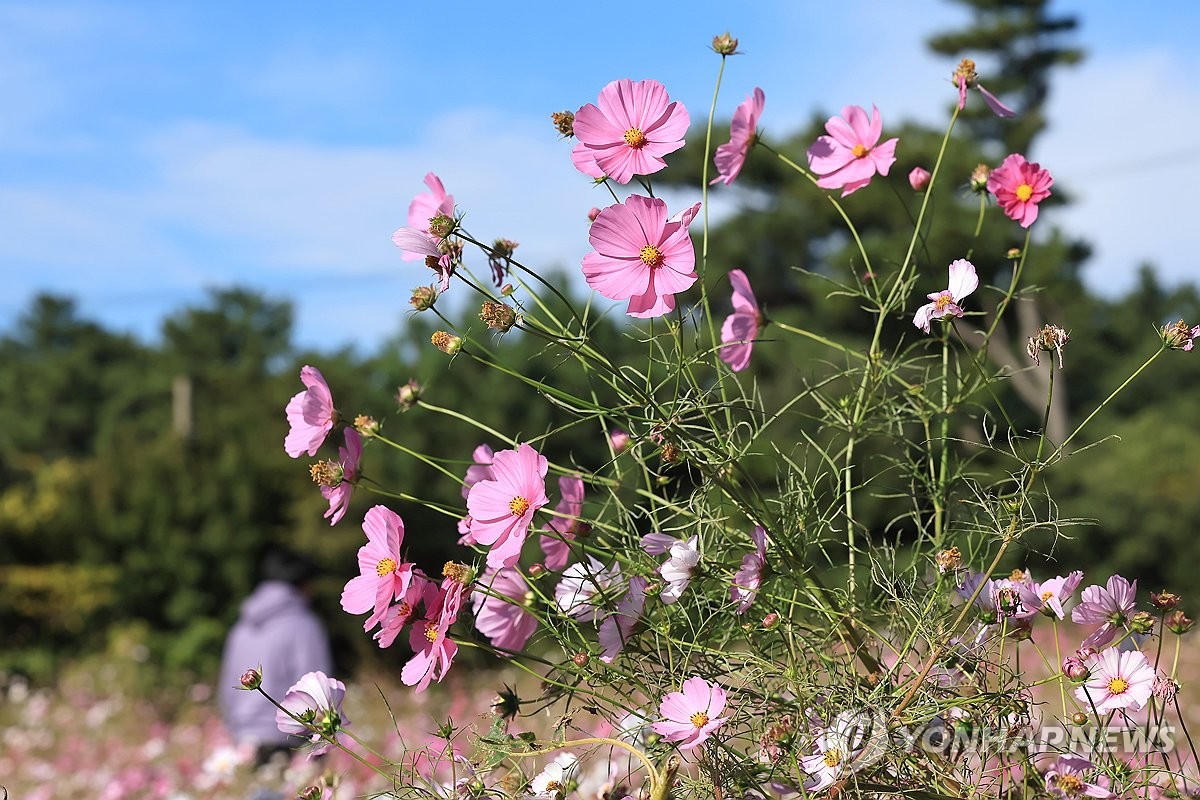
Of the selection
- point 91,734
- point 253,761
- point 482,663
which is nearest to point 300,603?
point 253,761

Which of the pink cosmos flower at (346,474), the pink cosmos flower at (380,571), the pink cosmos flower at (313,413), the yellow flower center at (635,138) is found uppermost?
the yellow flower center at (635,138)

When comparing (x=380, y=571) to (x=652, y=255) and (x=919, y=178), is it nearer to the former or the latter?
(x=652, y=255)

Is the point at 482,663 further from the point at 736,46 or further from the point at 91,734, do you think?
the point at 736,46

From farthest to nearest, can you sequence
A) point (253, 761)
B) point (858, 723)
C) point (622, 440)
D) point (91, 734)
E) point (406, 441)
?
point (406, 441), point (91, 734), point (253, 761), point (622, 440), point (858, 723)

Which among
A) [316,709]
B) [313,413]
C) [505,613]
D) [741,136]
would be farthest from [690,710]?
[741,136]

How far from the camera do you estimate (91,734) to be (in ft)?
25.2

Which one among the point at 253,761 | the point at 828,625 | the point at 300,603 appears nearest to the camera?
the point at 828,625

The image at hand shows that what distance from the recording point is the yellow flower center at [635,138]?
109 cm

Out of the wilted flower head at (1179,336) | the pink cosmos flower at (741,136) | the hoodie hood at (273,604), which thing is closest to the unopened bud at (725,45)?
the pink cosmos flower at (741,136)

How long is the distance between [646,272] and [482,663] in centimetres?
859

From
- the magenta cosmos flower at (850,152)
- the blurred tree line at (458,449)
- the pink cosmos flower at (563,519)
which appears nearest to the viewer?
the pink cosmos flower at (563,519)

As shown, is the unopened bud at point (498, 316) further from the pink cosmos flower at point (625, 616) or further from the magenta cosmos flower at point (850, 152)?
the magenta cosmos flower at point (850, 152)

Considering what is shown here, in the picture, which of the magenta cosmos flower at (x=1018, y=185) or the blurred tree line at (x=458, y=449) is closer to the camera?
the magenta cosmos flower at (x=1018, y=185)

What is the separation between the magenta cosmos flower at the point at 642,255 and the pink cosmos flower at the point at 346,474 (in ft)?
1.00
